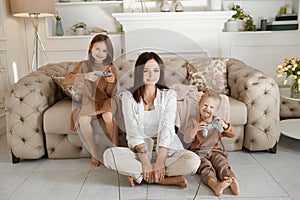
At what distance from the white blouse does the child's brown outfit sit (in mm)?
202

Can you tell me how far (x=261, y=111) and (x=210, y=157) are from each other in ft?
1.79

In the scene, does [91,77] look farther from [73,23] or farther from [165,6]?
[73,23]

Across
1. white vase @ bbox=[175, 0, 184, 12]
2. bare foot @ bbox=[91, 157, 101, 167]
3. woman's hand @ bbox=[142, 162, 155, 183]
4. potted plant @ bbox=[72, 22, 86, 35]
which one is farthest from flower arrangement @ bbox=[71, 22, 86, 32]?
woman's hand @ bbox=[142, 162, 155, 183]

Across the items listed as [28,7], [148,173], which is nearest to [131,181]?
[148,173]

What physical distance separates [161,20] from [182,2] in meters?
0.41

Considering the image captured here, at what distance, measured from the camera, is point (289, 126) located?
2447 millimetres

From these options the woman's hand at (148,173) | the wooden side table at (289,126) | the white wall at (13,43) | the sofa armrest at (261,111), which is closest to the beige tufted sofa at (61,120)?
the sofa armrest at (261,111)

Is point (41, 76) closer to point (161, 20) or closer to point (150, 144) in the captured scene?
point (150, 144)

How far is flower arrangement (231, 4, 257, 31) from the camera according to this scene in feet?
12.0

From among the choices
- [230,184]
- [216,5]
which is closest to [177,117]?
[230,184]

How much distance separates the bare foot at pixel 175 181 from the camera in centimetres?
176

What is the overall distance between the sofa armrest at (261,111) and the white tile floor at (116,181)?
0.12 metres

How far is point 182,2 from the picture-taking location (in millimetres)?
3670

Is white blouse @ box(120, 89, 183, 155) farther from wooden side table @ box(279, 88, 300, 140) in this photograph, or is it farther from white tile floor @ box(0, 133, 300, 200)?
wooden side table @ box(279, 88, 300, 140)
